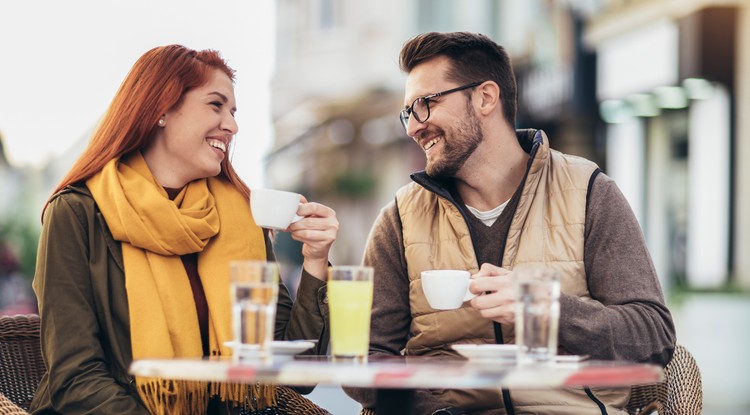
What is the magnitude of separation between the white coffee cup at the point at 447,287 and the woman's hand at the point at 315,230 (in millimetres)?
427

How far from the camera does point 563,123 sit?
1185 centimetres

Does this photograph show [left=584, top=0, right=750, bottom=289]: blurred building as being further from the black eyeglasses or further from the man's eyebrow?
the man's eyebrow

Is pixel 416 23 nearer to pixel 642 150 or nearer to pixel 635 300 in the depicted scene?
pixel 642 150

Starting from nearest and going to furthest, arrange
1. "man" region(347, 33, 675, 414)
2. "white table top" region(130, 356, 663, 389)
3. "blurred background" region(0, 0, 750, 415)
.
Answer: "white table top" region(130, 356, 663, 389) → "man" region(347, 33, 675, 414) → "blurred background" region(0, 0, 750, 415)

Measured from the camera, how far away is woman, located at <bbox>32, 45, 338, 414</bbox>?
242cm

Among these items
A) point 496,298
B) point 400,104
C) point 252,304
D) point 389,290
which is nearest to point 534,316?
point 496,298

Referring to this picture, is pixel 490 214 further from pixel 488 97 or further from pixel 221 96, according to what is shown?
pixel 221 96

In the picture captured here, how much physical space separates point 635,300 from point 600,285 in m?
0.11

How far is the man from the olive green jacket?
0.28 meters

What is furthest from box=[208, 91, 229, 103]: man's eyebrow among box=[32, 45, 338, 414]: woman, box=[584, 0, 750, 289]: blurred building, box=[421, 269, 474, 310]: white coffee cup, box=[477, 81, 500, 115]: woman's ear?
box=[584, 0, 750, 289]: blurred building

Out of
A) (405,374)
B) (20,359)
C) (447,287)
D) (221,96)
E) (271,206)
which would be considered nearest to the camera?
(405,374)

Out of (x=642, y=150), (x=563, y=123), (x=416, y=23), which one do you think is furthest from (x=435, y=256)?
(x=416, y=23)

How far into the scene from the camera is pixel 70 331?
2.40 m

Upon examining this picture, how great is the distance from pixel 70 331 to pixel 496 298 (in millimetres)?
1009
